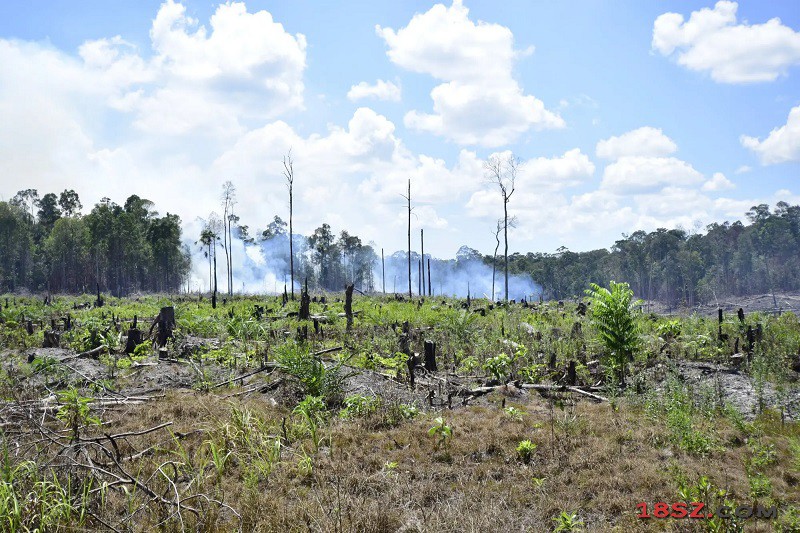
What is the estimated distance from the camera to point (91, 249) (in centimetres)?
6281

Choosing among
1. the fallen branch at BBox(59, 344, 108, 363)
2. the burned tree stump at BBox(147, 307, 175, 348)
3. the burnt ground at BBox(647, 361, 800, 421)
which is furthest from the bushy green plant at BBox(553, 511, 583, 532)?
the burned tree stump at BBox(147, 307, 175, 348)

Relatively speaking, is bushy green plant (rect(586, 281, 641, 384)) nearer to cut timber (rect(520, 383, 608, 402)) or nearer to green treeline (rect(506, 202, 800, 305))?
cut timber (rect(520, 383, 608, 402))

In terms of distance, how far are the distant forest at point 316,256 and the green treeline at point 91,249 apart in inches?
5.1

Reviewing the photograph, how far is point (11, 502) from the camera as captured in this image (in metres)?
4.31

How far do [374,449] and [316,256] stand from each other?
308ft

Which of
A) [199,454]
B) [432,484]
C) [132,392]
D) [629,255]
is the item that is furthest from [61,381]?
[629,255]

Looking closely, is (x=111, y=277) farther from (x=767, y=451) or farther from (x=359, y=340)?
(x=767, y=451)

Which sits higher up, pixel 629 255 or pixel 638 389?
pixel 629 255

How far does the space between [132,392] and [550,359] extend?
8.24 m

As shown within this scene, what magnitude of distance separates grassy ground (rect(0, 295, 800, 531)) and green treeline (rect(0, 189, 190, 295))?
56804 mm

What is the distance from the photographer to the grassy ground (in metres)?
4.34

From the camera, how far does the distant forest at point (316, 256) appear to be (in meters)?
63.7

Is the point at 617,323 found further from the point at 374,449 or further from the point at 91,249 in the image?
the point at 91,249

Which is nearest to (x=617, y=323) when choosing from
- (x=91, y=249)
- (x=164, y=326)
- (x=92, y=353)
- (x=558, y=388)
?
(x=558, y=388)
